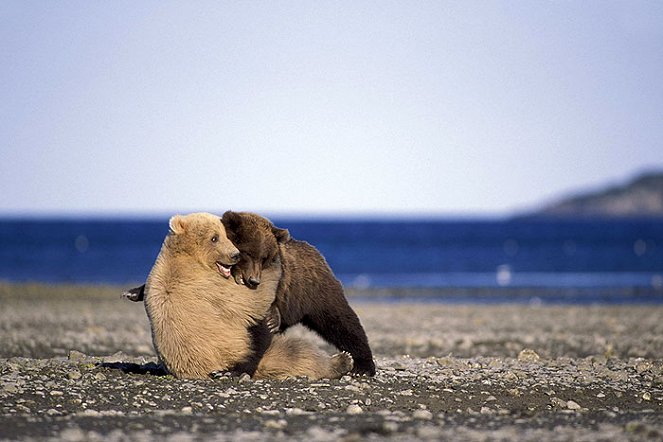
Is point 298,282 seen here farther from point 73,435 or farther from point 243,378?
point 73,435

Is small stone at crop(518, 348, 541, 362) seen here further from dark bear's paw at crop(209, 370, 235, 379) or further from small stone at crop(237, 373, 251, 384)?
dark bear's paw at crop(209, 370, 235, 379)

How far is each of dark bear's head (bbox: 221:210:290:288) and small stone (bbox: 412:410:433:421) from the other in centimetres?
188

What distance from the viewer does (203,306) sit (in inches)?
332

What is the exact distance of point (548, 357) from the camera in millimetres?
12359

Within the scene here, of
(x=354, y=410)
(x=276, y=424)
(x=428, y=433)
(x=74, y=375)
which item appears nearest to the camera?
(x=428, y=433)

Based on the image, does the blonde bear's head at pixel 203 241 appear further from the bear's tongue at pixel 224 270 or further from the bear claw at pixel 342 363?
the bear claw at pixel 342 363

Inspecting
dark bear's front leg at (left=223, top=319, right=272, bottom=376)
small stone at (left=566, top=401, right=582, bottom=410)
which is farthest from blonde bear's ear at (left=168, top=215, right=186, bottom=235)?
small stone at (left=566, top=401, right=582, bottom=410)

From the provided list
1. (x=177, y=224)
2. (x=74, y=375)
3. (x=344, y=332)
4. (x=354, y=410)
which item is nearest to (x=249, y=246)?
(x=177, y=224)

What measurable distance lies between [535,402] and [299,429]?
2.49 m

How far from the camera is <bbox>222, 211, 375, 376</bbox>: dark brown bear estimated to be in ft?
28.2

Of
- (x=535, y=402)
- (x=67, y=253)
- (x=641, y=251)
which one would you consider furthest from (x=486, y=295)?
(x=641, y=251)

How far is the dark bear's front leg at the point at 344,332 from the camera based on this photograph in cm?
920

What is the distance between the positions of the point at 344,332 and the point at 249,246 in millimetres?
1327

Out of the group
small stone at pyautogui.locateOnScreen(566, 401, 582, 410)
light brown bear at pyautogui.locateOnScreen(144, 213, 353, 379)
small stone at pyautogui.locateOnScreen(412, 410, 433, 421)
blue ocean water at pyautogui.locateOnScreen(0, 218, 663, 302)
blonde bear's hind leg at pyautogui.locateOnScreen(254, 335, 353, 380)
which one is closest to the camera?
small stone at pyautogui.locateOnScreen(412, 410, 433, 421)
